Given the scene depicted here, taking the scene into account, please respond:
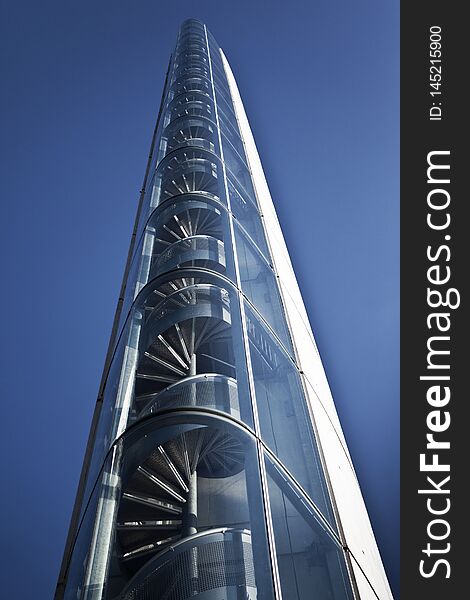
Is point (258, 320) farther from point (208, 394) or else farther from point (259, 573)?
point (259, 573)

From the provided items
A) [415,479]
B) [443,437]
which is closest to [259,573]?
[415,479]

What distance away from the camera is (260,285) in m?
7.29

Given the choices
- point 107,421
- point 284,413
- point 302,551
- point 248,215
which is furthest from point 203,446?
point 248,215

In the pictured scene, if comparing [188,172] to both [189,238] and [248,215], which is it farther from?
[189,238]

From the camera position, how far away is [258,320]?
6.21 metres

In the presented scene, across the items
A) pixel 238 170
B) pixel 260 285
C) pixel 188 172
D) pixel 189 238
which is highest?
pixel 238 170

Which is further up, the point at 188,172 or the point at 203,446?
the point at 188,172

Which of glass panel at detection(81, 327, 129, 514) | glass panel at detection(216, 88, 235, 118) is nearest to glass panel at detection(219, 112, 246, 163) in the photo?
glass panel at detection(216, 88, 235, 118)

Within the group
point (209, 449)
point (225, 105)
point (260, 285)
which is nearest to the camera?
point (209, 449)

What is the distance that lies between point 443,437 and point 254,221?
213 inches

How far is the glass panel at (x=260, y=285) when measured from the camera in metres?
6.70

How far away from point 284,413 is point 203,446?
2.66 feet

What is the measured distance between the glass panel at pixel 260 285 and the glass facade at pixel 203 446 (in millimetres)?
27

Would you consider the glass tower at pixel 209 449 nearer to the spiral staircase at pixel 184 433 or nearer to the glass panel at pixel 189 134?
the spiral staircase at pixel 184 433
